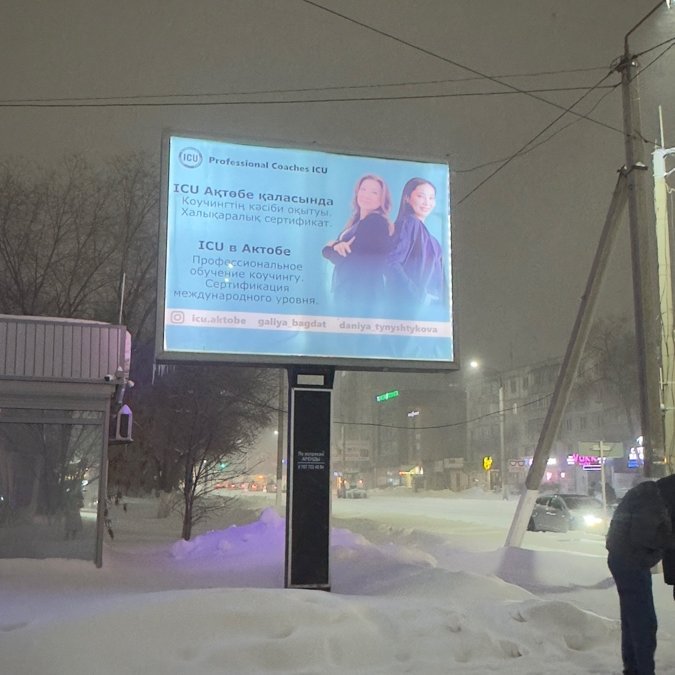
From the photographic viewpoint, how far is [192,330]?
9.52 metres

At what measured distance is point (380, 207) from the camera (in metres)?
10.4

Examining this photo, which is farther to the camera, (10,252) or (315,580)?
(10,252)

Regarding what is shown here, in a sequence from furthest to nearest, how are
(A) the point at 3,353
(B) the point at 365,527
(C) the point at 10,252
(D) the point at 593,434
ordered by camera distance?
1. (D) the point at 593,434
2. (B) the point at 365,527
3. (C) the point at 10,252
4. (A) the point at 3,353

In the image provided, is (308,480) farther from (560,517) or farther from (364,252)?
(560,517)

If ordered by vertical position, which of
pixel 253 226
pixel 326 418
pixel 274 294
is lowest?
pixel 326 418

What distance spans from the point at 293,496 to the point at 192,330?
2417 millimetres

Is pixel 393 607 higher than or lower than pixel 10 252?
lower

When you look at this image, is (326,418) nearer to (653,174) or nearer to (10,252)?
(653,174)

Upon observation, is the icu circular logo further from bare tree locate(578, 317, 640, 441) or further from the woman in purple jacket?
bare tree locate(578, 317, 640, 441)

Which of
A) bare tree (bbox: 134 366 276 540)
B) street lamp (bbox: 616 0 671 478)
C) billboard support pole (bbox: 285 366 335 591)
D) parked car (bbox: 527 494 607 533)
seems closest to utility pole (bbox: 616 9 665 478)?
street lamp (bbox: 616 0 671 478)

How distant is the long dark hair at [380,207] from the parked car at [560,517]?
16794 millimetres

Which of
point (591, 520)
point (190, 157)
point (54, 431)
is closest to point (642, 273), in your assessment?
point (190, 157)

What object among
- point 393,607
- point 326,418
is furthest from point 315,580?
point 393,607

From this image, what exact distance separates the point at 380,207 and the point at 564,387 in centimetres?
580
